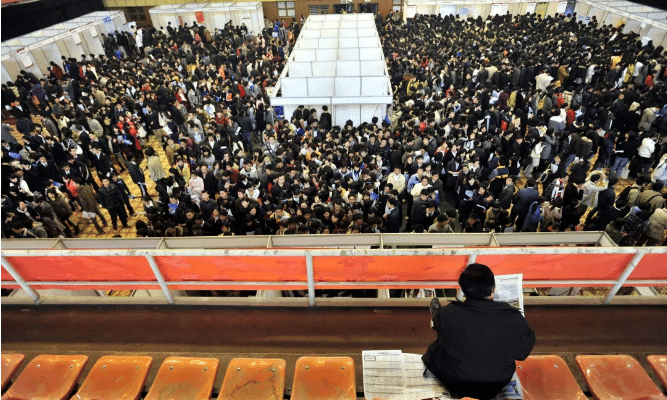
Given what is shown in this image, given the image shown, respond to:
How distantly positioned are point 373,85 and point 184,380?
375 inches

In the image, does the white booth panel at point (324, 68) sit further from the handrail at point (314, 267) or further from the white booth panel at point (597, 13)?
the white booth panel at point (597, 13)

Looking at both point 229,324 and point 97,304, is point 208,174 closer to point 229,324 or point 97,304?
point 97,304

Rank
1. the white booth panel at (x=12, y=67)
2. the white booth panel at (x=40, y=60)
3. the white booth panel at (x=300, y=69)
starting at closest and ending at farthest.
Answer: the white booth panel at (x=300, y=69) < the white booth panel at (x=12, y=67) < the white booth panel at (x=40, y=60)

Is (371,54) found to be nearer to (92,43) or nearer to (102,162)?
(102,162)

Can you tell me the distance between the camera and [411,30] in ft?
63.1

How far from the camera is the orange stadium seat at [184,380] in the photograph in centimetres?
276

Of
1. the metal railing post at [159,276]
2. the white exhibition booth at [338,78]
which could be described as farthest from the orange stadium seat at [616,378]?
the white exhibition booth at [338,78]

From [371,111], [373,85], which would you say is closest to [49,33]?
[373,85]

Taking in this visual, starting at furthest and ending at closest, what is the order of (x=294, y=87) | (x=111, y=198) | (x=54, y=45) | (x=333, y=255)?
(x=54, y=45) < (x=294, y=87) < (x=111, y=198) < (x=333, y=255)

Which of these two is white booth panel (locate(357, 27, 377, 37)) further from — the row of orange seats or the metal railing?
the row of orange seats

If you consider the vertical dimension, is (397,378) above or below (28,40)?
below

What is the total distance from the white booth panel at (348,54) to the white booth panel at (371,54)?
18 centimetres

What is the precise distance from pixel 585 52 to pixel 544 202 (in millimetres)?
11970

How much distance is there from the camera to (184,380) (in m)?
2.88
